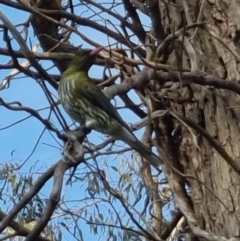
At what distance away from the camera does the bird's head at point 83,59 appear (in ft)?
12.0

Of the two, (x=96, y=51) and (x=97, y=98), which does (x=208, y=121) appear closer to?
(x=97, y=98)

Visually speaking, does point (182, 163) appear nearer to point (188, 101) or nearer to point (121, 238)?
point (188, 101)

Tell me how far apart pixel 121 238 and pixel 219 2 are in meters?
1.94

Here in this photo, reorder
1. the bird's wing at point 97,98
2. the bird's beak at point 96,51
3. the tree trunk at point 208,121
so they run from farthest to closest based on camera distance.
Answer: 1. the bird's beak at point 96,51
2. the bird's wing at point 97,98
3. the tree trunk at point 208,121

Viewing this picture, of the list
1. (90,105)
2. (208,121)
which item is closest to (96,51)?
(90,105)

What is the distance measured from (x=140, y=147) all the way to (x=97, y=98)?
0.25 m

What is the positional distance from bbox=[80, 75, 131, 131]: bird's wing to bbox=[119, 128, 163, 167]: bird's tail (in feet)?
0.16

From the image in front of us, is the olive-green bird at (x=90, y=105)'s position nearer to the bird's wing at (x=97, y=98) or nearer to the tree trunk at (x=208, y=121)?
the bird's wing at (x=97, y=98)

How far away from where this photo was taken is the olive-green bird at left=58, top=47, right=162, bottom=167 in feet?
10.9

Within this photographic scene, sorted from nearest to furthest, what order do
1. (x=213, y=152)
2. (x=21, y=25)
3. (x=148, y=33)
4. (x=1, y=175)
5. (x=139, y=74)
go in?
(x=139, y=74)
(x=213, y=152)
(x=148, y=33)
(x=21, y=25)
(x=1, y=175)

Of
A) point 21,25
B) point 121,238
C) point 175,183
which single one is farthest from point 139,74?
point 121,238

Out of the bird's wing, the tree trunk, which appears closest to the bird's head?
the bird's wing

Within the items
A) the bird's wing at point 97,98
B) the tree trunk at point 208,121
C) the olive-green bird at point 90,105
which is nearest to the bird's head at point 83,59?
the olive-green bird at point 90,105

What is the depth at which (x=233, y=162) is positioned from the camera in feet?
10.0
